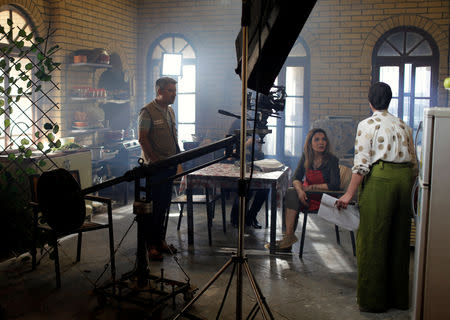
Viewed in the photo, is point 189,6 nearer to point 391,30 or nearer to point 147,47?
point 147,47

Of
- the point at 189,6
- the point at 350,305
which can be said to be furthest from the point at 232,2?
the point at 350,305

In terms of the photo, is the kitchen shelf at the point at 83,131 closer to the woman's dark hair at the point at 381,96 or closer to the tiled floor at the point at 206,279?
the tiled floor at the point at 206,279

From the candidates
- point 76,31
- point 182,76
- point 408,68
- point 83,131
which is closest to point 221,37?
point 182,76

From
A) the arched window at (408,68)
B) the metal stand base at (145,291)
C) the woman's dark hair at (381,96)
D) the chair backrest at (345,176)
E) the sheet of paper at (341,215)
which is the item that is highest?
the arched window at (408,68)

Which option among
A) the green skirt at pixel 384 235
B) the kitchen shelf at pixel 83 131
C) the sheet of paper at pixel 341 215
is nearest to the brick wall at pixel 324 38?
the kitchen shelf at pixel 83 131

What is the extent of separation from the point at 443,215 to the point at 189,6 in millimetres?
6343

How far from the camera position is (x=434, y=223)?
2.91m

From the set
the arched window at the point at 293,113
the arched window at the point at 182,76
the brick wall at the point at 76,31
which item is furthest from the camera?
the arched window at the point at 182,76

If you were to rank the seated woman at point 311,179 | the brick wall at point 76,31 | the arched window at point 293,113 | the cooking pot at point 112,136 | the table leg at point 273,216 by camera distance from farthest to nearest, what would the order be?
the arched window at point 293,113, the cooking pot at point 112,136, the brick wall at point 76,31, the seated woman at point 311,179, the table leg at point 273,216

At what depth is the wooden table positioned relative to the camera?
4.54 metres

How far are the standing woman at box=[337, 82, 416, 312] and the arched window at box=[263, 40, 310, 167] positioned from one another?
4.54m

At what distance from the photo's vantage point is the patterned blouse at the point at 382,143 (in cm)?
320

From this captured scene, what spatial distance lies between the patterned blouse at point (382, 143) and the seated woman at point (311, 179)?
56.5 inches

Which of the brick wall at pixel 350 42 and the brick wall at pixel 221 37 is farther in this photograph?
the brick wall at pixel 350 42
